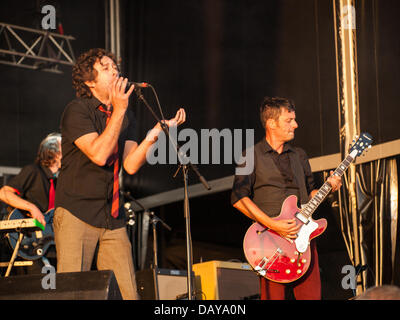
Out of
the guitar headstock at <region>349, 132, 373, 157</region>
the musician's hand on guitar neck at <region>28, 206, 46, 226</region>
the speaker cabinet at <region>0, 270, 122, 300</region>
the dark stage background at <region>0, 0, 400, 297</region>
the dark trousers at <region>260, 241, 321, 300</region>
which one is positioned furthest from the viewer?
the dark stage background at <region>0, 0, 400, 297</region>

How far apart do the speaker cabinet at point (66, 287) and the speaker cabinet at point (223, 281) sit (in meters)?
3.24

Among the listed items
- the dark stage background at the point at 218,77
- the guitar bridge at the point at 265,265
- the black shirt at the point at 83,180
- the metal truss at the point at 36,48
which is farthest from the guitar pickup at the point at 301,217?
the metal truss at the point at 36,48

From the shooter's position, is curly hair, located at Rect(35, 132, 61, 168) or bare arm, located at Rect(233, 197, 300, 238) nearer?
bare arm, located at Rect(233, 197, 300, 238)

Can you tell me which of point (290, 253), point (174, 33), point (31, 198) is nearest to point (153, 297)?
point (31, 198)

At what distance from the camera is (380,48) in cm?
559

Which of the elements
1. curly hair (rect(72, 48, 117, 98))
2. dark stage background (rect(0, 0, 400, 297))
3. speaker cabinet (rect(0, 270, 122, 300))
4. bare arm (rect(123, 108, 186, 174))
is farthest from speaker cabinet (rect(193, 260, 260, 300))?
speaker cabinet (rect(0, 270, 122, 300))

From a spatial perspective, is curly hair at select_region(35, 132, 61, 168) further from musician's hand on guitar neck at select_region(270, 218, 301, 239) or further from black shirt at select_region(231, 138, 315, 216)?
musician's hand on guitar neck at select_region(270, 218, 301, 239)

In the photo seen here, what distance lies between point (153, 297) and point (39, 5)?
4444 millimetres

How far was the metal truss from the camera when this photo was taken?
8164 millimetres

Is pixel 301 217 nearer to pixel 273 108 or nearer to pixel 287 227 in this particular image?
pixel 287 227

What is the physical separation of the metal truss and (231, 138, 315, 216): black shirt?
489 cm

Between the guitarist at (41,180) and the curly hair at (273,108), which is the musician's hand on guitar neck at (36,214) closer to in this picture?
the guitarist at (41,180)

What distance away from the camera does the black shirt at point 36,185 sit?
5.73m

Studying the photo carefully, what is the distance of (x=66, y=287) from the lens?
90.1 inches
